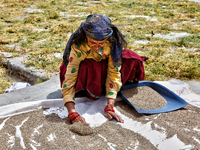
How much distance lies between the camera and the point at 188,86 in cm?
252

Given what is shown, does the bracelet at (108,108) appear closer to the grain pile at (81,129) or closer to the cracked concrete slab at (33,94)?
the grain pile at (81,129)

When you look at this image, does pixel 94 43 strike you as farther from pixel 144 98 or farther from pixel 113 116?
pixel 144 98

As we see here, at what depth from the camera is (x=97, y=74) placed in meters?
2.15

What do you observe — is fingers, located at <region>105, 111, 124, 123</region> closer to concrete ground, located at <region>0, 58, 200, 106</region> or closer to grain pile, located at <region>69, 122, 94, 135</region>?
grain pile, located at <region>69, 122, 94, 135</region>

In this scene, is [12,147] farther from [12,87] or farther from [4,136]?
[12,87]

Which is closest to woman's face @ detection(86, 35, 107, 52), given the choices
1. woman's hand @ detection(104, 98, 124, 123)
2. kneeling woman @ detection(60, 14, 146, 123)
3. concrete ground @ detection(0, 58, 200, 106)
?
kneeling woman @ detection(60, 14, 146, 123)

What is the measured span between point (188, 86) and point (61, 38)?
2.73m

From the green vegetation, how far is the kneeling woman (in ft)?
3.06

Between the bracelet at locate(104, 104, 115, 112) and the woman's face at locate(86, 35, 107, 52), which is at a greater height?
the woman's face at locate(86, 35, 107, 52)

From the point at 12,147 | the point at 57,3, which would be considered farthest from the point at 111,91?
the point at 57,3

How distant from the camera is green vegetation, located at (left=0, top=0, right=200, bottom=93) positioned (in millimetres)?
3221

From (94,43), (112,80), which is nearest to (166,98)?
(112,80)

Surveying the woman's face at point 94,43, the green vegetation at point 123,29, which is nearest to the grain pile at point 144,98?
the green vegetation at point 123,29

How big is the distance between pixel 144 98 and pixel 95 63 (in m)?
0.66
